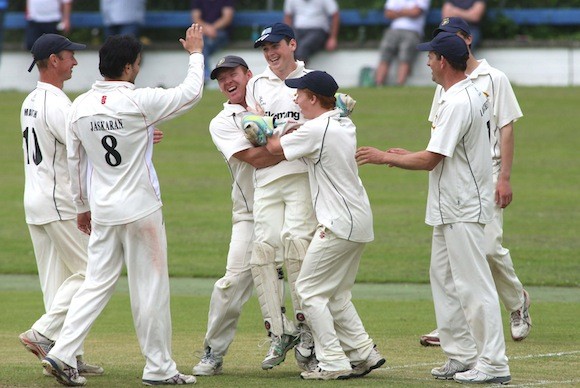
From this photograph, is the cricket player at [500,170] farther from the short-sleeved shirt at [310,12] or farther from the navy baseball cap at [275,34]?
the short-sleeved shirt at [310,12]

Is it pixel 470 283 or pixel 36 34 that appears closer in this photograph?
pixel 470 283

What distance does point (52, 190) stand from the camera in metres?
8.91

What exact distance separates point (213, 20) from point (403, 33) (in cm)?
407

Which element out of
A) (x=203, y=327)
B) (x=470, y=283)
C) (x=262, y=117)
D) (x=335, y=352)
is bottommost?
(x=203, y=327)

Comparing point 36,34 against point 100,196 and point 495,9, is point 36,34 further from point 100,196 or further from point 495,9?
point 100,196

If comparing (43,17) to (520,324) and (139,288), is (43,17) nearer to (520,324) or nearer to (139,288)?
(520,324)

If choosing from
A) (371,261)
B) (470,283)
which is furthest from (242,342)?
(371,261)

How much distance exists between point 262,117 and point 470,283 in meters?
1.84

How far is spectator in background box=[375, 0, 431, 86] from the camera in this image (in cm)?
2372

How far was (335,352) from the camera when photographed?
27.4 ft

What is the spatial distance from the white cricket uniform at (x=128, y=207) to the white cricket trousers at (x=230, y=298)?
0.66 metres

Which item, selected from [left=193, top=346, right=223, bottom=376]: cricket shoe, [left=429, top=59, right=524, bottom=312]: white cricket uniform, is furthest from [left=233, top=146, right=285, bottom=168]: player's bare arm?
[left=429, top=59, right=524, bottom=312]: white cricket uniform

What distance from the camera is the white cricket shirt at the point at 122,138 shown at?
8109 mm

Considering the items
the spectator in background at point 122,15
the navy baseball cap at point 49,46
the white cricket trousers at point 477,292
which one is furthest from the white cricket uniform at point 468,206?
the spectator in background at point 122,15
